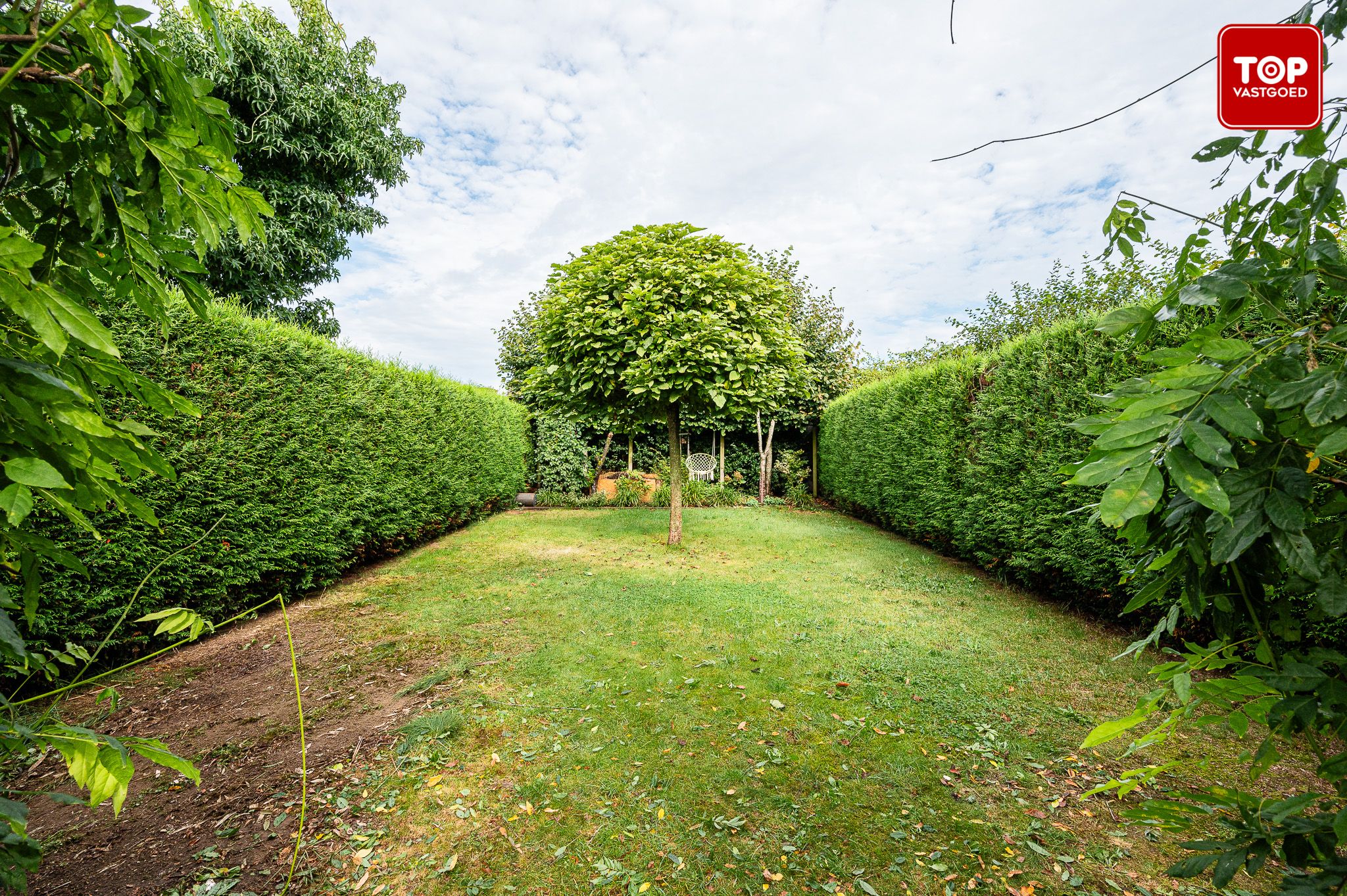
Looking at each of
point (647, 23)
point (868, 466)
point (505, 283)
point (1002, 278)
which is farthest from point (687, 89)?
point (1002, 278)

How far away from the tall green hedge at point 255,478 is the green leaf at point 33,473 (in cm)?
320

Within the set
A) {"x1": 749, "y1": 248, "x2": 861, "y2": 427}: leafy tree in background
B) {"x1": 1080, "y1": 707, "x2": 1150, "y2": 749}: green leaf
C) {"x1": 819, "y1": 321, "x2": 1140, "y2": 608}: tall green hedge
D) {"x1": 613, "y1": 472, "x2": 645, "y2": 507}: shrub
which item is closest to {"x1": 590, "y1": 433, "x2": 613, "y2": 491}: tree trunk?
{"x1": 613, "y1": 472, "x2": 645, "y2": 507}: shrub

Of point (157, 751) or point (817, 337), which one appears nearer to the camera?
point (157, 751)

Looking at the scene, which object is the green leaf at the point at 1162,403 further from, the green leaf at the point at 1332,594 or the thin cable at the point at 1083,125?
the thin cable at the point at 1083,125

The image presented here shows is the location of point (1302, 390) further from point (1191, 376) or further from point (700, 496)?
point (700, 496)

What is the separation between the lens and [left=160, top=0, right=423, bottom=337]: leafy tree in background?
10.9 m

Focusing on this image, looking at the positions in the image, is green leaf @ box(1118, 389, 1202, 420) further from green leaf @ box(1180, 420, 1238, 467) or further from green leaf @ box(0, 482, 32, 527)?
green leaf @ box(0, 482, 32, 527)

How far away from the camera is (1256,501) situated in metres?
0.81

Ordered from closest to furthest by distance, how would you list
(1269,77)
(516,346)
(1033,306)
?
1. (1269,77)
2. (1033,306)
3. (516,346)

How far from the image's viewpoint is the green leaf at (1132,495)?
76cm

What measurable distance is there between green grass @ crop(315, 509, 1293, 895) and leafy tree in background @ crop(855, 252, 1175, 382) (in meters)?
8.92

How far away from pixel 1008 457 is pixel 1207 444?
6008mm

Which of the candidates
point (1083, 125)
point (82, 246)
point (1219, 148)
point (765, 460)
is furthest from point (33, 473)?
point (765, 460)

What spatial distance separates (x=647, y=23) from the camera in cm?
330
